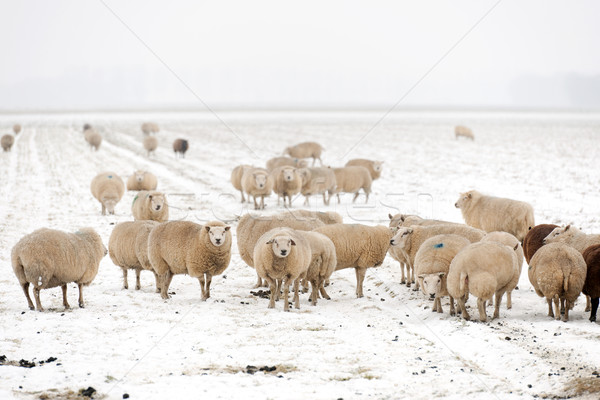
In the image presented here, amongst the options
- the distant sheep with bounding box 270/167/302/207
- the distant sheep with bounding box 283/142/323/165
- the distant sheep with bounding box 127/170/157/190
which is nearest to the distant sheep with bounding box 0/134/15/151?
the distant sheep with bounding box 283/142/323/165

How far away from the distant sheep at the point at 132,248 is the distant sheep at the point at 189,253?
1.13 ft

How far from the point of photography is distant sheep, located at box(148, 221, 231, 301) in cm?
1062

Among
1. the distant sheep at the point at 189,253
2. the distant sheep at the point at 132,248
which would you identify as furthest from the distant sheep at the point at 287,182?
the distant sheep at the point at 189,253

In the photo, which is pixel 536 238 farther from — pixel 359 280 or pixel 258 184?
pixel 258 184

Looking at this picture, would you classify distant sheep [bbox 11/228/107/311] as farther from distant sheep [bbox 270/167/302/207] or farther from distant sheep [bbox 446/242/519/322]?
distant sheep [bbox 270/167/302/207]

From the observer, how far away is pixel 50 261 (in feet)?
30.5

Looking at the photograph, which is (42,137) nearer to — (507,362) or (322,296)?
(322,296)

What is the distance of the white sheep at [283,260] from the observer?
Answer: 32.8 ft

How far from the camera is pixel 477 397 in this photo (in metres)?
6.59

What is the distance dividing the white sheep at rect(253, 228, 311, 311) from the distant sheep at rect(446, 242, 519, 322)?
238 cm

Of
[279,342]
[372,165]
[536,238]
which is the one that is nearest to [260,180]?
[372,165]

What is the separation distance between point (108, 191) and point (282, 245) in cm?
1025

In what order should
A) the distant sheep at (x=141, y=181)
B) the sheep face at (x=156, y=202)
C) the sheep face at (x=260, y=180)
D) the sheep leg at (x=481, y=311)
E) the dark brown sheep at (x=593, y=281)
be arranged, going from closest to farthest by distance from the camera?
1. the dark brown sheep at (x=593, y=281)
2. the sheep leg at (x=481, y=311)
3. the sheep face at (x=156, y=202)
4. the sheep face at (x=260, y=180)
5. the distant sheep at (x=141, y=181)

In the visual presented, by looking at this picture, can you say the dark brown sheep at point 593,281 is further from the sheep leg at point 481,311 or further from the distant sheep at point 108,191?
the distant sheep at point 108,191
